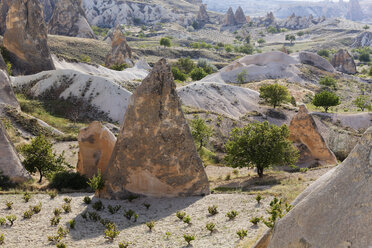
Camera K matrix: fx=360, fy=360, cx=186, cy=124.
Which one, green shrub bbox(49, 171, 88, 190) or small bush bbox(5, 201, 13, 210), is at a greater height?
small bush bbox(5, 201, 13, 210)

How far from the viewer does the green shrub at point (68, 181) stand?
872 inches

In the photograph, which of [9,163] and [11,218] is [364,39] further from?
[11,218]

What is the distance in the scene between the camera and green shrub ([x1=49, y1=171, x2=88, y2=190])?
22156 mm

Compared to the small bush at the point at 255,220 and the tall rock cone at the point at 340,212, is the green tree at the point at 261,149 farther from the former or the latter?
the tall rock cone at the point at 340,212

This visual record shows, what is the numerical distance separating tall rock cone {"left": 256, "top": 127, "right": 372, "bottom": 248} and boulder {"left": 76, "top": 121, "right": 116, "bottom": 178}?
53.6 feet

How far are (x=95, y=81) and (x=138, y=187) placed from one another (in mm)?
35277

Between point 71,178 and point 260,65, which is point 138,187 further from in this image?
point 260,65

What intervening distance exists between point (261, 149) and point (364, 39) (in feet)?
594

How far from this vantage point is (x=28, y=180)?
21781 mm

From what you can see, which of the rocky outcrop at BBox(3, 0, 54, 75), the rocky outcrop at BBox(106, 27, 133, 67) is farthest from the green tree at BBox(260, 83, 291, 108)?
the rocky outcrop at BBox(106, 27, 133, 67)

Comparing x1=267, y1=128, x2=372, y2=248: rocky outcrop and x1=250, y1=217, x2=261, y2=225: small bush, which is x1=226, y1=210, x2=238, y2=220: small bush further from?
x1=267, y1=128, x2=372, y2=248: rocky outcrop

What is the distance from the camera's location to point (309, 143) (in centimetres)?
3338

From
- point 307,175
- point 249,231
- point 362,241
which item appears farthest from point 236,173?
point 362,241

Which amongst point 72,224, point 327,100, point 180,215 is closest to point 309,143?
point 180,215
